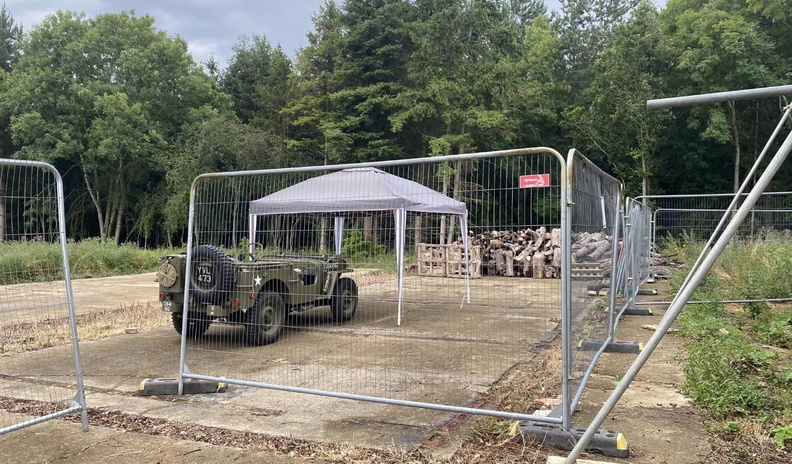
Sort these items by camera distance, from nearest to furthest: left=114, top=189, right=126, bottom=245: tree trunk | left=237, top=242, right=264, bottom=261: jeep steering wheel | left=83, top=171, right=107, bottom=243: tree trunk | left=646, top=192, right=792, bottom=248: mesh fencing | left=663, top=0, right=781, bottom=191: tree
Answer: left=237, top=242, right=264, bottom=261: jeep steering wheel, left=646, top=192, right=792, bottom=248: mesh fencing, left=663, top=0, right=781, bottom=191: tree, left=83, top=171, right=107, bottom=243: tree trunk, left=114, top=189, right=126, bottom=245: tree trunk

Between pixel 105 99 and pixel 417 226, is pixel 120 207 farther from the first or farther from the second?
pixel 417 226

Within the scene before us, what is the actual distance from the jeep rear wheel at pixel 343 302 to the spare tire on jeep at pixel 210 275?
1.47 metres

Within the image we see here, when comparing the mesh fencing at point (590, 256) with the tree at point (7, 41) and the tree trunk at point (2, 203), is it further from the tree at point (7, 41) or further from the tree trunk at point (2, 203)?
the tree at point (7, 41)

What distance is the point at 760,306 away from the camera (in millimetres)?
7348

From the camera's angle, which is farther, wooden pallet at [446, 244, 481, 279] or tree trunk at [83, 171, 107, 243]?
tree trunk at [83, 171, 107, 243]

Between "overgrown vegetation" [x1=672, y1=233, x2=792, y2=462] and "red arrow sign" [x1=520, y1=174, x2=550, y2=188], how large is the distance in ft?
6.61

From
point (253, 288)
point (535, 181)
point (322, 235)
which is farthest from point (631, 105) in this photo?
point (535, 181)

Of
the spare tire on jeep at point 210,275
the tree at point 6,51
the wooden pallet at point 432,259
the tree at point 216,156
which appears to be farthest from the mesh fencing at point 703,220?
the tree at point 6,51

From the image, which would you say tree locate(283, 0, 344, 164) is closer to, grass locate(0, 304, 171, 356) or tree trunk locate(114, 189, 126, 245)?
tree trunk locate(114, 189, 126, 245)

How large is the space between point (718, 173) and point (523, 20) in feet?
76.5

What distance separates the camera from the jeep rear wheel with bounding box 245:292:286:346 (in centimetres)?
621

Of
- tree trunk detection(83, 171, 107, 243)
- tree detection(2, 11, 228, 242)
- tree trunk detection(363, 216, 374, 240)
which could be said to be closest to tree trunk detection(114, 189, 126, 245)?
tree detection(2, 11, 228, 242)

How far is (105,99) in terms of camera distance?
2934cm

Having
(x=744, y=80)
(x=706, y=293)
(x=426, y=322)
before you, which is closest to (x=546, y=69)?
(x=744, y=80)
